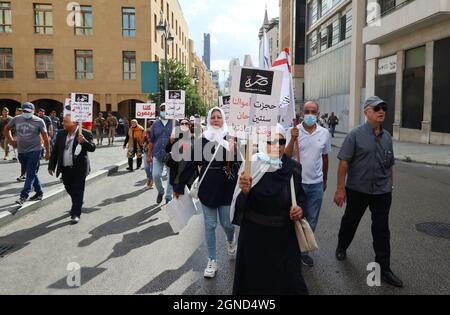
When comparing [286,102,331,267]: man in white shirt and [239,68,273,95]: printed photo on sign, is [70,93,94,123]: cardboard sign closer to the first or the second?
[286,102,331,267]: man in white shirt

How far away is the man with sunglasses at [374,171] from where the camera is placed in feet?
15.4

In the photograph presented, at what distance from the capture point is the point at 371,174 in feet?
15.6

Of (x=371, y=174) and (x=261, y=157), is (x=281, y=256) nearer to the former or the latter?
(x=261, y=157)

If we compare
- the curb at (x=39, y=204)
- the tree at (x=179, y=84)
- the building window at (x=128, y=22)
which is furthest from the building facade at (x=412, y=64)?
the building window at (x=128, y=22)

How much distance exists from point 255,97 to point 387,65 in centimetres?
2441

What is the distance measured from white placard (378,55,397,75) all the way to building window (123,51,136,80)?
19886 millimetres

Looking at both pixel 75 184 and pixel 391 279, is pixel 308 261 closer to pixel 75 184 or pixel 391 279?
pixel 391 279

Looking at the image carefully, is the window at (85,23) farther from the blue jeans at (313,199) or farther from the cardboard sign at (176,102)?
the blue jeans at (313,199)

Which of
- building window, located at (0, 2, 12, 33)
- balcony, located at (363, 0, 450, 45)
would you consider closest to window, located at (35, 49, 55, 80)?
building window, located at (0, 2, 12, 33)

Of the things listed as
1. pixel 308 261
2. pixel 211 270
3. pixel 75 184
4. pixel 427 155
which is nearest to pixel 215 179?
pixel 211 270

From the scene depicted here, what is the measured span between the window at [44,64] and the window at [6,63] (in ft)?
6.90

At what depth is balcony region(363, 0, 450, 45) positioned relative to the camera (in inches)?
741

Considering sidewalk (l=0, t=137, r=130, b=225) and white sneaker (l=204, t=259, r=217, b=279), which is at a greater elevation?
sidewalk (l=0, t=137, r=130, b=225)
